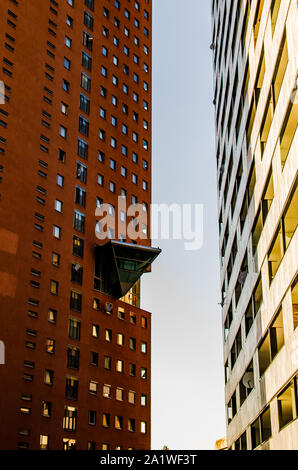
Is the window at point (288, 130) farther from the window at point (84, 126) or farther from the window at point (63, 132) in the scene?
the window at point (84, 126)

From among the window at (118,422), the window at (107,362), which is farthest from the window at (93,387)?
the window at (118,422)

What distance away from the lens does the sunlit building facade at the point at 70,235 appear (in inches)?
1784

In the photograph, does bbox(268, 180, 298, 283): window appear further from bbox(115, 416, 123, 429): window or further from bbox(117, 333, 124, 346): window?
bbox(117, 333, 124, 346): window

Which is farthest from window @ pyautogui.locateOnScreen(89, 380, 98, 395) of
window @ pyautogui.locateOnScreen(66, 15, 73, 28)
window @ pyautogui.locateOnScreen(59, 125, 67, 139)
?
window @ pyautogui.locateOnScreen(66, 15, 73, 28)

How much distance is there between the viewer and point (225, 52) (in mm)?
45594

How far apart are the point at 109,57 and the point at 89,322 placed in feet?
92.0

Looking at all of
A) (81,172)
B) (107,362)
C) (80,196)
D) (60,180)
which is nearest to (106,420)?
(107,362)

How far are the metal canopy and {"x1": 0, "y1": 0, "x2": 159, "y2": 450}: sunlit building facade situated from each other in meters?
0.10

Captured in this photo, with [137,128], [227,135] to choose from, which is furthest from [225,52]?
[137,128]

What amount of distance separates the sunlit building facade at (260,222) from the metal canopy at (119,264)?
13.4 meters

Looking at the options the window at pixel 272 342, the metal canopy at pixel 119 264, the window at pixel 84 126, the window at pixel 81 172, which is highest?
the window at pixel 84 126

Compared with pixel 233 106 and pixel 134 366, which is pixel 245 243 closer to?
pixel 233 106

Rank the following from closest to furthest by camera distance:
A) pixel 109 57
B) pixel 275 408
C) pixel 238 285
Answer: pixel 275 408 < pixel 238 285 < pixel 109 57

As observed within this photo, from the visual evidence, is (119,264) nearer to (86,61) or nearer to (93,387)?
(93,387)
